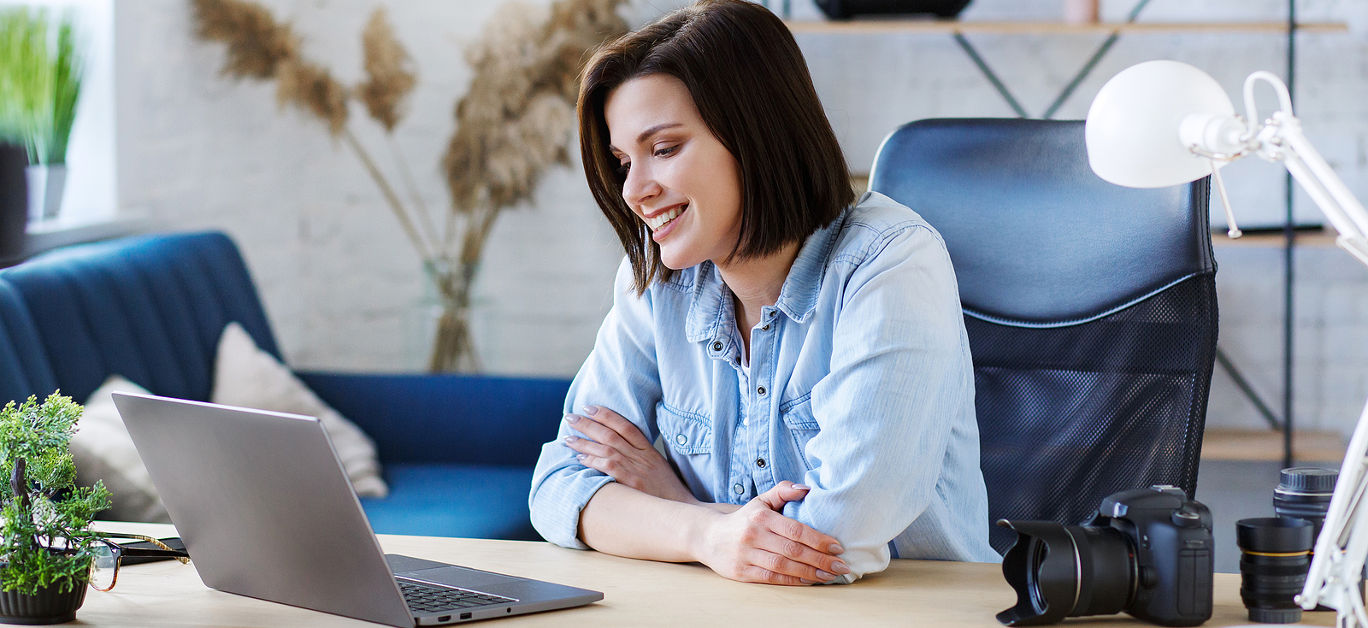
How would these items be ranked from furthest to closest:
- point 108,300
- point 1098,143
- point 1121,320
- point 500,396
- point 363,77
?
point 363,77 < point 500,396 < point 108,300 < point 1121,320 < point 1098,143

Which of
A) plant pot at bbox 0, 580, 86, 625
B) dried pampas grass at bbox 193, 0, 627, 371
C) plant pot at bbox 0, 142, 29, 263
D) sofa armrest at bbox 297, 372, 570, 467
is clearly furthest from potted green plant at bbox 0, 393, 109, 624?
dried pampas grass at bbox 193, 0, 627, 371

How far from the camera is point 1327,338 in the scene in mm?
3100

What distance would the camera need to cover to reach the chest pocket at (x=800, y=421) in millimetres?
1308

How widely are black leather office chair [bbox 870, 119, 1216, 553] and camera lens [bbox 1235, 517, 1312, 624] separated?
0.57 meters

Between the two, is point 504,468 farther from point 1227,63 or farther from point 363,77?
point 1227,63

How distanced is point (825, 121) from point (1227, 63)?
2097mm

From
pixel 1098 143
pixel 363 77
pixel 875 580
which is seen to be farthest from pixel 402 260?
pixel 1098 143

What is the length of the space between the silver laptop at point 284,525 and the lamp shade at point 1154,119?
527mm

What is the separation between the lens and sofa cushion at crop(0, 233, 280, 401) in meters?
2.21

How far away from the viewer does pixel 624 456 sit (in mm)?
1371

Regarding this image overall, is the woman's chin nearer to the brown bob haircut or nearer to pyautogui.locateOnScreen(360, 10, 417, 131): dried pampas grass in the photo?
the brown bob haircut

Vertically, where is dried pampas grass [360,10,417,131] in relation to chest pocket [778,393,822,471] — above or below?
above

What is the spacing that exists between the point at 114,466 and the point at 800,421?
120cm

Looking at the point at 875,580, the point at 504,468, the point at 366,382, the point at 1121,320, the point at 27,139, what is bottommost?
the point at 504,468
